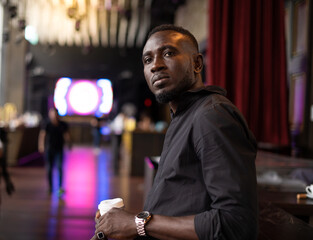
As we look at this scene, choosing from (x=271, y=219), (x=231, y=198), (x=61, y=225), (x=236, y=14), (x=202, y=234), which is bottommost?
(x=61, y=225)

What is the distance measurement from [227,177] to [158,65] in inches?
16.0

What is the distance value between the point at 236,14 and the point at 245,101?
861mm

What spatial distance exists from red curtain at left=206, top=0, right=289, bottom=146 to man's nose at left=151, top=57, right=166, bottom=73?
2351mm

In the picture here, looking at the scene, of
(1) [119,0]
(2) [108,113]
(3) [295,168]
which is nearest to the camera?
(3) [295,168]

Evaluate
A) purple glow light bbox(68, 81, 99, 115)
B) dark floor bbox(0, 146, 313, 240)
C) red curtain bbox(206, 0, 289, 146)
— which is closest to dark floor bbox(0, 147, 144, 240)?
dark floor bbox(0, 146, 313, 240)

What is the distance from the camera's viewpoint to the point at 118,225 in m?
0.95

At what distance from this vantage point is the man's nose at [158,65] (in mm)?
1016

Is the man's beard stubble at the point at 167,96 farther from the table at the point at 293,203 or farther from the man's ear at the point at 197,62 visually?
the table at the point at 293,203

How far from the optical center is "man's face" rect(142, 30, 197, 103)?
1.01 m

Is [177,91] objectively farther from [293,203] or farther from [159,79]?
[293,203]

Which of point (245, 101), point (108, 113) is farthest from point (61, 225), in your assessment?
point (108, 113)

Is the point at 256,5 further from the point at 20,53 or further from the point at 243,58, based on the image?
the point at 20,53

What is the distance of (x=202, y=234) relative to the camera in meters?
0.83

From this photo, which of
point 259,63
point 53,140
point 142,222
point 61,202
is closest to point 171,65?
point 142,222
